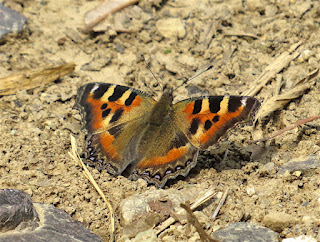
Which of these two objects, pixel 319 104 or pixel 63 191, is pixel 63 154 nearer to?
pixel 63 191

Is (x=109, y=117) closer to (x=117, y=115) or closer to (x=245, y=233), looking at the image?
(x=117, y=115)

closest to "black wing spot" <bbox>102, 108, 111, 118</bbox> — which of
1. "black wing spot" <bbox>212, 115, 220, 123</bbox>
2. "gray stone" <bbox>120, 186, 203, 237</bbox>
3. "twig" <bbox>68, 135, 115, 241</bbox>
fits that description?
"twig" <bbox>68, 135, 115, 241</bbox>

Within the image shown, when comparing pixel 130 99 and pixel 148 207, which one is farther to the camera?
pixel 130 99

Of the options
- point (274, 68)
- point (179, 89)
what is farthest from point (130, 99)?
point (274, 68)

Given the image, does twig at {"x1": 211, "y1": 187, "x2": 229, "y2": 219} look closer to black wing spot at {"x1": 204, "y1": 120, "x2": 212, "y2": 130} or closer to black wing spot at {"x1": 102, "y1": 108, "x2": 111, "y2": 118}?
black wing spot at {"x1": 204, "y1": 120, "x2": 212, "y2": 130}

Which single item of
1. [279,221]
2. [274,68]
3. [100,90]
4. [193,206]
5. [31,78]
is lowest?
[279,221]

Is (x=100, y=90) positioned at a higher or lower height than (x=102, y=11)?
lower
